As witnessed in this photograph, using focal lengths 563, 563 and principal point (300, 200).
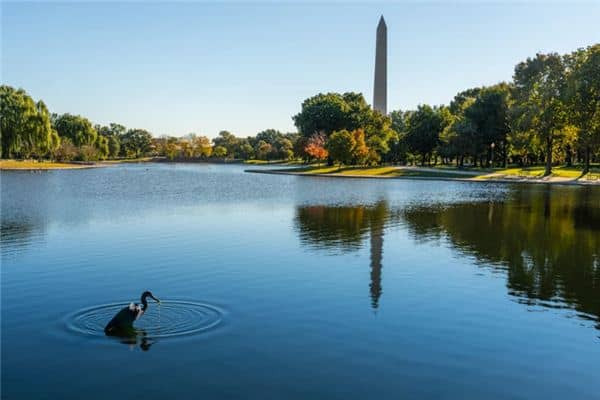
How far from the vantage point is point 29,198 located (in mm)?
44719

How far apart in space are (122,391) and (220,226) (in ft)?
67.3

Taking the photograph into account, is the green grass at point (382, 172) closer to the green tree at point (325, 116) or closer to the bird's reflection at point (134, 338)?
the green tree at point (325, 116)

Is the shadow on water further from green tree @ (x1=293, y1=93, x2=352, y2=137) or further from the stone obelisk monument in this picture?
green tree @ (x1=293, y1=93, x2=352, y2=137)

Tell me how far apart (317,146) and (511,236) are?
269 feet

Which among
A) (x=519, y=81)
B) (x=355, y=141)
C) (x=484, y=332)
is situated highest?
(x=519, y=81)

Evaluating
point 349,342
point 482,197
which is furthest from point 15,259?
point 482,197

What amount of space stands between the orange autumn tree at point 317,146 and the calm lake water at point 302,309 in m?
75.1

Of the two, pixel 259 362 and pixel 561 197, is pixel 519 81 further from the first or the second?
pixel 259 362

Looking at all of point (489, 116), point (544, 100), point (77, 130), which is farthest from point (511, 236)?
point (77, 130)

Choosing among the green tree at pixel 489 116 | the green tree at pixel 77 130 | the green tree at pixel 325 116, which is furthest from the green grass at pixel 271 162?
the green tree at pixel 489 116

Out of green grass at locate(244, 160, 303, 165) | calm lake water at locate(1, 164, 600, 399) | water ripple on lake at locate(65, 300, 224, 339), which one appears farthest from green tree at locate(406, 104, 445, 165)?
water ripple on lake at locate(65, 300, 224, 339)

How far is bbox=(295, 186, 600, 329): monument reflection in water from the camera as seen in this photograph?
683 inches

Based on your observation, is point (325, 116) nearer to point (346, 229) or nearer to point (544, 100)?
point (544, 100)

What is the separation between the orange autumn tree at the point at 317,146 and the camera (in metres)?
106
